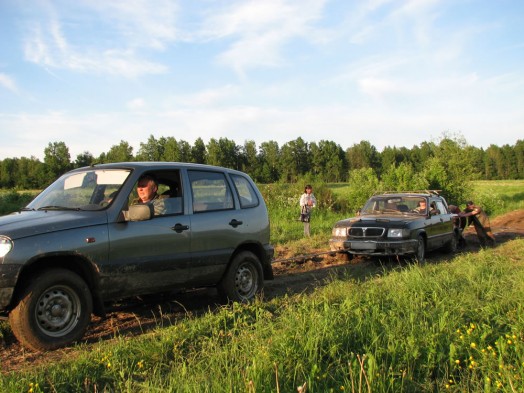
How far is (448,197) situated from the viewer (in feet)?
99.5

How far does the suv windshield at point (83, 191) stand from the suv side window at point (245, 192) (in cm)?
179

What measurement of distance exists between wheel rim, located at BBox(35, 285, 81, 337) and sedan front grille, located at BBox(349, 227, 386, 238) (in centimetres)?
717

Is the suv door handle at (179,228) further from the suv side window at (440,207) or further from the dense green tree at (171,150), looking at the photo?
→ the dense green tree at (171,150)

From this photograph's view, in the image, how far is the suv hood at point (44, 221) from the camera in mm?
4711

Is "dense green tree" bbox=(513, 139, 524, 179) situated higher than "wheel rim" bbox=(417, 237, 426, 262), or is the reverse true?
"dense green tree" bbox=(513, 139, 524, 179)

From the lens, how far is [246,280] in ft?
23.0

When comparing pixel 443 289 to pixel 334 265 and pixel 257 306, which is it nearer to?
pixel 257 306

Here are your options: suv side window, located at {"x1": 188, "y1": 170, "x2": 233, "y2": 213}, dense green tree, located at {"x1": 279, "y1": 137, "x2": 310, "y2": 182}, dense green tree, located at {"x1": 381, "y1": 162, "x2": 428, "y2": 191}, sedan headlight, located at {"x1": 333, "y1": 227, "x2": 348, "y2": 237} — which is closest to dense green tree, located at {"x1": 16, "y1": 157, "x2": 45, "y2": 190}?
dense green tree, located at {"x1": 381, "y1": 162, "x2": 428, "y2": 191}

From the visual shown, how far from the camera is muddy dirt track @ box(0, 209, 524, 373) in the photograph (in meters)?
4.75

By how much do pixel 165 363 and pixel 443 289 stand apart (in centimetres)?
Answer: 398

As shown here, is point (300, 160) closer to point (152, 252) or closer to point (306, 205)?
point (306, 205)

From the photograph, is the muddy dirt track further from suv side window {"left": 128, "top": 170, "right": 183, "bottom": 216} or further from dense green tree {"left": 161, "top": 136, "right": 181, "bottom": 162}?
dense green tree {"left": 161, "top": 136, "right": 181, "bottom": 162}

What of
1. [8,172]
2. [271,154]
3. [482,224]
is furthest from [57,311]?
[271,154]

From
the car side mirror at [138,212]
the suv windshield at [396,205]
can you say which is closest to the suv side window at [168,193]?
the car side mirror at [138,212]
